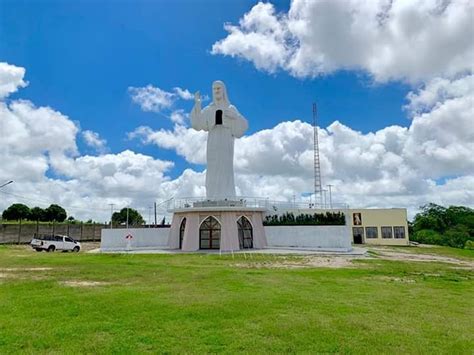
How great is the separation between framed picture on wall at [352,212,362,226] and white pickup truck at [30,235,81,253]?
25.1 metres

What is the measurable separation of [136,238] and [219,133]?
10066mm

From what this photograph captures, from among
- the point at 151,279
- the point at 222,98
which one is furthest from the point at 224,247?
the point at 151,279

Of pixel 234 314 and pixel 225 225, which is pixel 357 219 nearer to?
pixel 225 225

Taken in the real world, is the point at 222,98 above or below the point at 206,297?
above

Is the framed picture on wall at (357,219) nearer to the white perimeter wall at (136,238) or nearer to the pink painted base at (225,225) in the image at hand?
the pink painted base at (225,225)

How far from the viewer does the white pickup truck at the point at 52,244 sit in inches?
1009

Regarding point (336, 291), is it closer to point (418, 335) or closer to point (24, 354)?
point (418, 335)

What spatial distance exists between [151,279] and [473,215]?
46.8 m

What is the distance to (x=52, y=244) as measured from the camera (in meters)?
25.9

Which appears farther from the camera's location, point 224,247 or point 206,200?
point 206,200

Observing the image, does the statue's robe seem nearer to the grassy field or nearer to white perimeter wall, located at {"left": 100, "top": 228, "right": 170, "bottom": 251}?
white perimeter wall, located at {"left": 100, "top": 228, "right": 170, "bottom": 251}

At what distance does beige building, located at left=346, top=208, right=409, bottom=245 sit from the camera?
3481 centimetres

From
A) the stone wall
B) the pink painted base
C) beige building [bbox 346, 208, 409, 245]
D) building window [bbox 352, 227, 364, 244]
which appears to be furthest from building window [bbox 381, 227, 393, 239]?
the stone wall

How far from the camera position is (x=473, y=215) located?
45.8m
